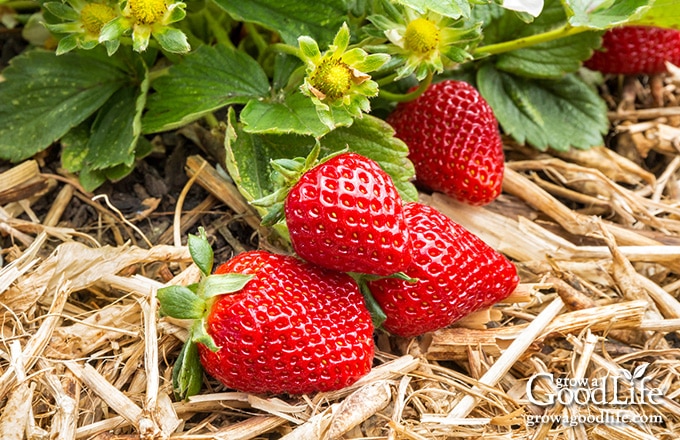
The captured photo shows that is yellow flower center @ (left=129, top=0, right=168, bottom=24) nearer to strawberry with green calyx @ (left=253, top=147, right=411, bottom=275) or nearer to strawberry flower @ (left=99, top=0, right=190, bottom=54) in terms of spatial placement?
strawberry flower @ (left=99, top=0, right=190, bottom=54)

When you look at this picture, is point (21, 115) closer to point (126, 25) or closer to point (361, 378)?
point (126, 25)

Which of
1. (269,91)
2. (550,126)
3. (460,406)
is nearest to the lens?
(460,406)

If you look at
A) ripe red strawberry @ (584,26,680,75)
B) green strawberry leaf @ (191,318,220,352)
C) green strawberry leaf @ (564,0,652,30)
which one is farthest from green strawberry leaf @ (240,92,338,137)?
ripe red strawberry @ (584,26,680,75)

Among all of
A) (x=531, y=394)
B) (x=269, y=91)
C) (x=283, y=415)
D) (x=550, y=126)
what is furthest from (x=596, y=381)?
(x=269, y=91)

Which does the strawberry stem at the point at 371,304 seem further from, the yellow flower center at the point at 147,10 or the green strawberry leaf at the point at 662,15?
the green strawberry leaf at the point at 662,15

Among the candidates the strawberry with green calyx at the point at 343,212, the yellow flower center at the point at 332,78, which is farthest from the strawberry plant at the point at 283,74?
the strawberry with green calyx at the point at 343,212

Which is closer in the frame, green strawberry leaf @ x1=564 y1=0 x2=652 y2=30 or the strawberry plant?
the strawberry plant

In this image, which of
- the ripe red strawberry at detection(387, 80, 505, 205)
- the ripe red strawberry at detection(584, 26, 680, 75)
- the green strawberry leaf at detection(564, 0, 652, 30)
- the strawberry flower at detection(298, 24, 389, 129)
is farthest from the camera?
the ripe red strawberry at detection(584, 26, 680, 75)
